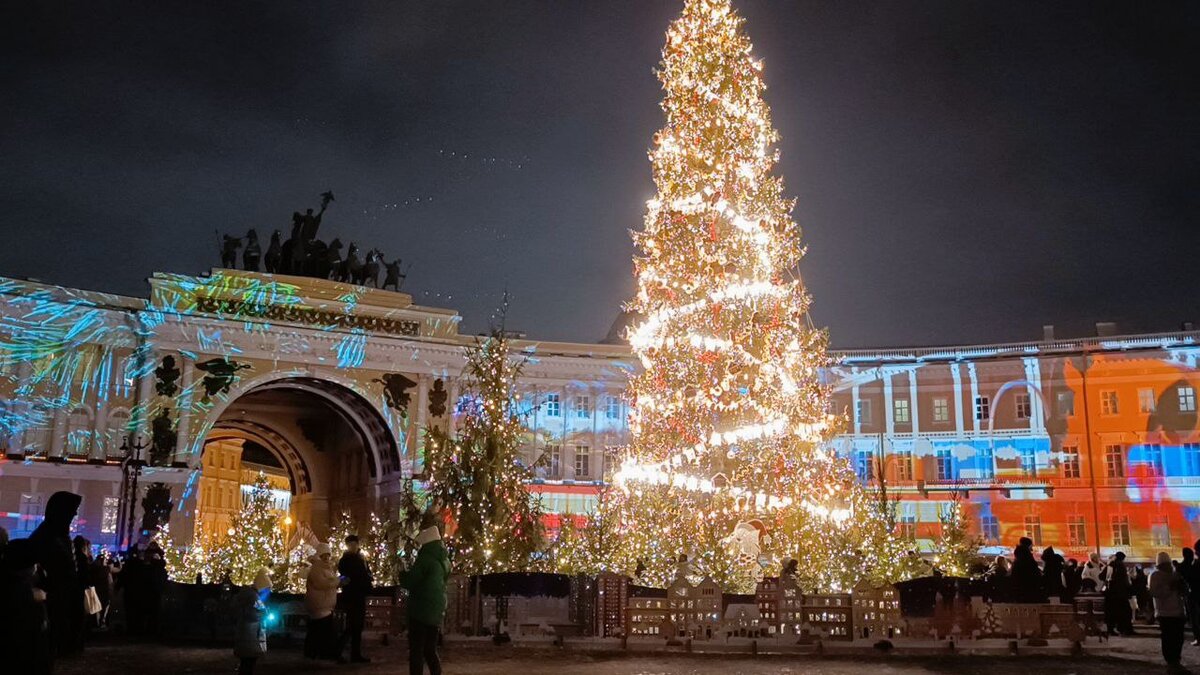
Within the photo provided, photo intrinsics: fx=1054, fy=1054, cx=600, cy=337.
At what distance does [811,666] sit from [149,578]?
1087cm

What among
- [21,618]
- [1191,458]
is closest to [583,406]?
[1191,458]

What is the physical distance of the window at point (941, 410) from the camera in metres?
45.3

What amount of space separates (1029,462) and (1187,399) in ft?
21.1

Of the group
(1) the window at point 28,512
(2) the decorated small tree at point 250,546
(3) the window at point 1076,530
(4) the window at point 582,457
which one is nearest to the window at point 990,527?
(3) the window at point 1076,530

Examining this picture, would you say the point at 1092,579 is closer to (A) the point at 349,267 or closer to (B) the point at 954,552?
(B) the point at 954,552

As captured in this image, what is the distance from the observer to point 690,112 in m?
19.0

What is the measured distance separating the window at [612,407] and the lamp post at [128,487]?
61.6ft

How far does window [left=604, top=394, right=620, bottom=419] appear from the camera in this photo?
46.0 m

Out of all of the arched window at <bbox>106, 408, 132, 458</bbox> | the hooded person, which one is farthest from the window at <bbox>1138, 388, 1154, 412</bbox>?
the hooded person

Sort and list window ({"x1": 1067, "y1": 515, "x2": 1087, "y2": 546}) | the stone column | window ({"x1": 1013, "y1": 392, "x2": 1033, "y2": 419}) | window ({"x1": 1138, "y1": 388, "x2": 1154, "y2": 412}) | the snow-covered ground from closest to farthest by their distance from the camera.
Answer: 1. the snow-covered ground
2. the stone column
3. window ({"x1": 1138, "y1": 388, "x2": 1154, "y2": 412})
4. window ({"x1": 1067, "y1": 515, "x2": 1087, "y2": 546})
5. window ({"x1": 1013, "y1": 392, "x2": 1033, "y2": 419})

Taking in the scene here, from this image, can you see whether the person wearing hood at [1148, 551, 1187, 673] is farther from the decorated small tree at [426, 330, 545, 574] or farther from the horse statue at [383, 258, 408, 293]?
the horse statue at [383, 258, 408, 293]

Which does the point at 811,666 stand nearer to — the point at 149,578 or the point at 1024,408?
the point at 149,578

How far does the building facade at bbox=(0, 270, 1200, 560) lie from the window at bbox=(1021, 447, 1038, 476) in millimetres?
83

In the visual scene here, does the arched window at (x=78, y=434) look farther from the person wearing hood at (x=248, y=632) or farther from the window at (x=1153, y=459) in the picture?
the window at (x=1153, y=459)
